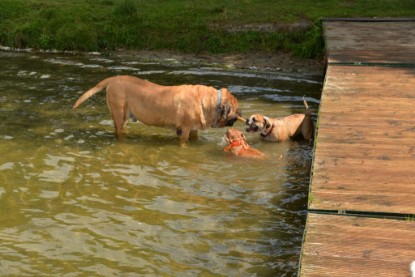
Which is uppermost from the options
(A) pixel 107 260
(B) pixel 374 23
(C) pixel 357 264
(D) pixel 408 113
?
(B) pixel 374 23

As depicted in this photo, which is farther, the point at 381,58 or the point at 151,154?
the point at 381,58

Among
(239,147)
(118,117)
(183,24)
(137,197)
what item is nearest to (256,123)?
(239,147)

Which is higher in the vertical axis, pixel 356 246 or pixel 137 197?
pixel 356 246

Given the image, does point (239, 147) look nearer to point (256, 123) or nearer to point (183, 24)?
point (256, 123)

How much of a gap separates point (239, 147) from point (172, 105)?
1125 millimetres

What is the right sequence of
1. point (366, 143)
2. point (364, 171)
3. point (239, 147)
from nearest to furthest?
1. point (364, 171)
2. point (366, 143)
3. point (239, 147)

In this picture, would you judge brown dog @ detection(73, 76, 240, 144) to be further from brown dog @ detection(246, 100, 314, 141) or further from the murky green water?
brown dog @ detection(246, 100, 314, 141)

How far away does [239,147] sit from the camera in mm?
8836

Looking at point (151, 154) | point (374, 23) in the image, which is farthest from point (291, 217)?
point (374, 23)

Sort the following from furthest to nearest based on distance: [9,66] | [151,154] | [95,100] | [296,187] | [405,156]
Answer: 1. [9,66]
2. [95,100]
3. [151,154]
4. [296,187]
5. [405,156]

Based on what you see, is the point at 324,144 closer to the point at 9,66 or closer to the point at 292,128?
the point at 292,128

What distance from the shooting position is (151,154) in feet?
29.9

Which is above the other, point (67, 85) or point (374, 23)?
point (374, 23)

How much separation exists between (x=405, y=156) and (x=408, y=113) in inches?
61.5
